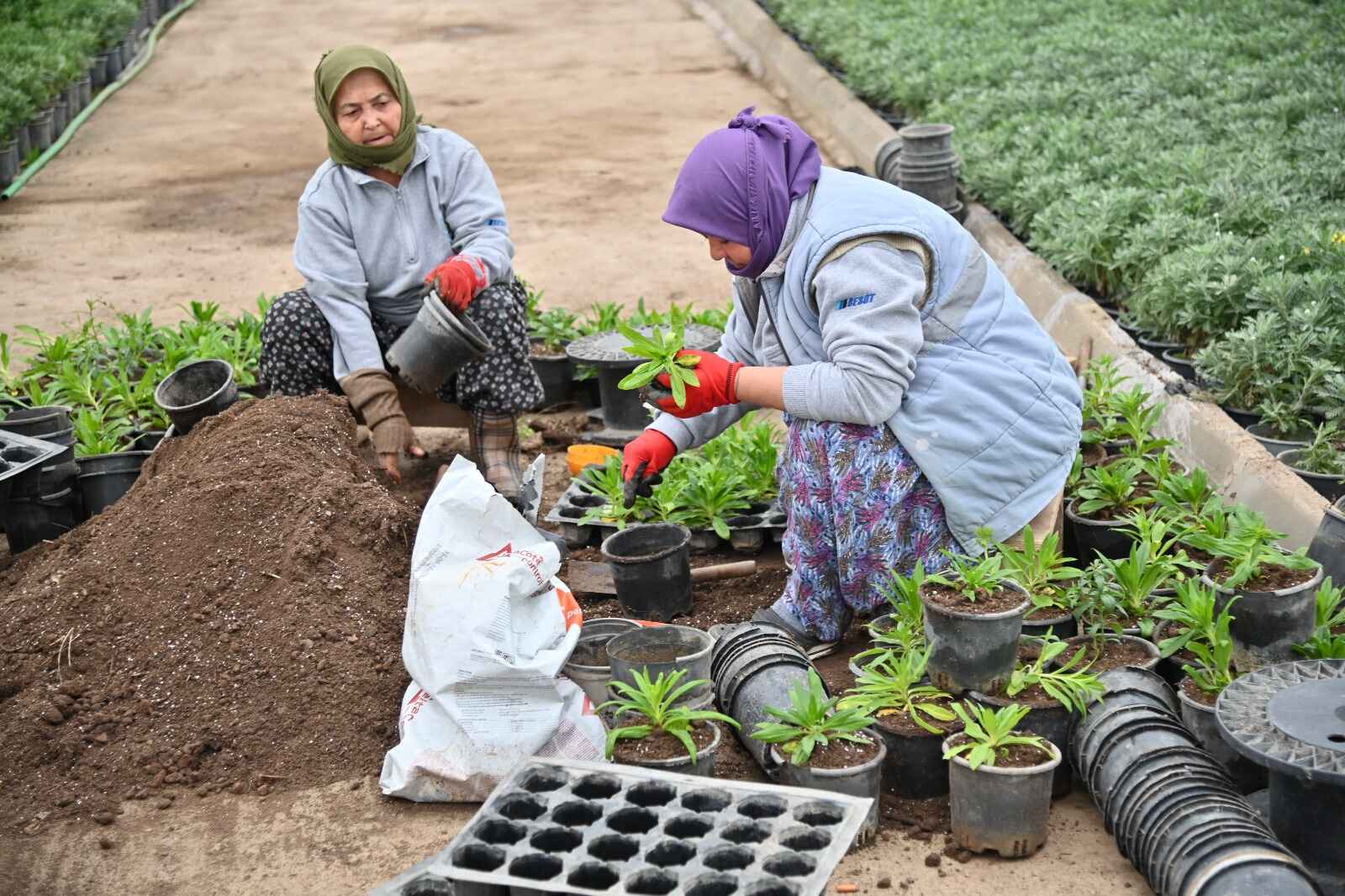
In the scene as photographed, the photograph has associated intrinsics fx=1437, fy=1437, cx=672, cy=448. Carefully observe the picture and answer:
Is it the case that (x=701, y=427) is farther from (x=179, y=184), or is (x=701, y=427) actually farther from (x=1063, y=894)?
(x=179, y=184)

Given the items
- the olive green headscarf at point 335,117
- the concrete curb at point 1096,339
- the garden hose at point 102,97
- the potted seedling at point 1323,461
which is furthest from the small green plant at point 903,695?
the garden hose at point 102,97

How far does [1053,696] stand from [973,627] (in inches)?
8.6

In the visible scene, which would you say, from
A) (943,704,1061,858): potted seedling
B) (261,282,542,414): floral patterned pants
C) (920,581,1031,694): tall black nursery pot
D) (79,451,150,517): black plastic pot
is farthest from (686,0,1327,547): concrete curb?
(79,451,150,517): black plastic pot

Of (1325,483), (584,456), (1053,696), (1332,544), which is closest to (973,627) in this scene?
(1053,696)

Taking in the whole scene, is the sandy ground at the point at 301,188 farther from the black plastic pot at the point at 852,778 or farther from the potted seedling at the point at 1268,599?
the potted seedling at the point at 1268,599

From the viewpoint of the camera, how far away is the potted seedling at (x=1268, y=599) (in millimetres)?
2965

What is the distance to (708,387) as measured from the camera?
11.3ft

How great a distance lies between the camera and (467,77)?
13.0 m

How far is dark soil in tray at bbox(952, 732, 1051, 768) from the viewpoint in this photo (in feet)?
9.28

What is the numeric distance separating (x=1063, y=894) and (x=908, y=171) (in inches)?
183

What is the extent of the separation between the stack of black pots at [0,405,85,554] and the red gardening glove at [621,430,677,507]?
1.85 meters

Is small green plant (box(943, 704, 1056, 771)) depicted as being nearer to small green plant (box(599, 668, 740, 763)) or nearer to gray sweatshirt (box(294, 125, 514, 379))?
small green plant (box(599, 668, 740, 763))

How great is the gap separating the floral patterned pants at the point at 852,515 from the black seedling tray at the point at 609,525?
22.1 inches

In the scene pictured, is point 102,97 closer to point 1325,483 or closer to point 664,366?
point 664,366
